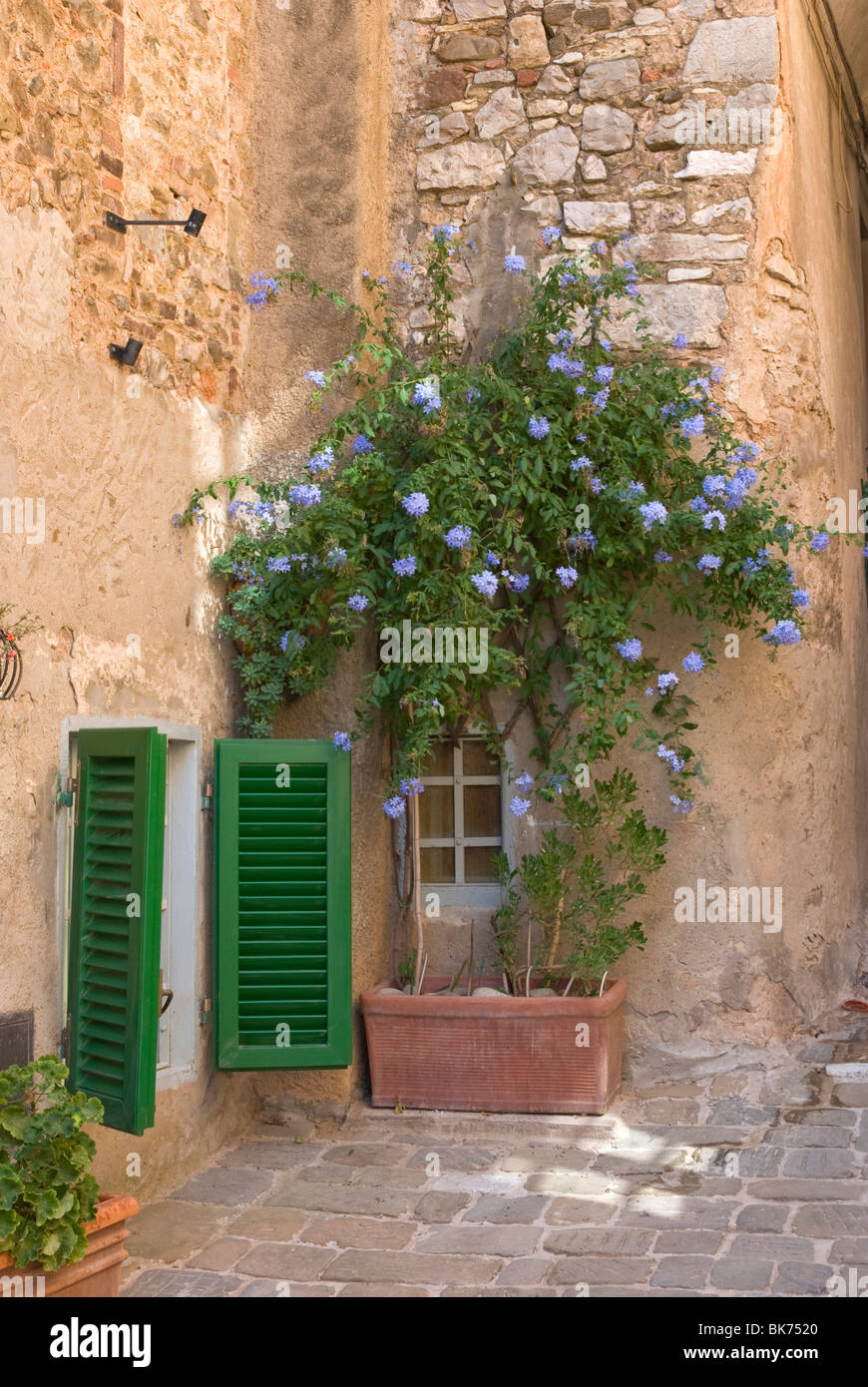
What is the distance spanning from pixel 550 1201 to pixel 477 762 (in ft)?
7.36

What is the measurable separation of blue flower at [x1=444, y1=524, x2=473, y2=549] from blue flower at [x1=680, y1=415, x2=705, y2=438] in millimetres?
1058

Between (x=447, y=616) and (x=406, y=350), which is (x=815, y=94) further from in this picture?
(x=447, y=616)

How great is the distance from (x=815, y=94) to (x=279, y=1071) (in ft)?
18.6

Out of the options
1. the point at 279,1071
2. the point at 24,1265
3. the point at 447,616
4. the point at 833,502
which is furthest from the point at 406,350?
the point at 24,1265

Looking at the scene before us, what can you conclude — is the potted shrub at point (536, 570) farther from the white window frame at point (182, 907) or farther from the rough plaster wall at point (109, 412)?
the white window frame at point (182, 907)

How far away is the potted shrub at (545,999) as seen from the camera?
18.5ft

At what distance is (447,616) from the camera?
5.71 metres

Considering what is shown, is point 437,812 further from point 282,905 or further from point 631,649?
point 631,649

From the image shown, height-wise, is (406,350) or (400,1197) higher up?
(406,350)

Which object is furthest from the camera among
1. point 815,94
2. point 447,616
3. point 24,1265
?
point 815,94

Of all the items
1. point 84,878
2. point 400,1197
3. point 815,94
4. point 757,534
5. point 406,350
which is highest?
point 815,94

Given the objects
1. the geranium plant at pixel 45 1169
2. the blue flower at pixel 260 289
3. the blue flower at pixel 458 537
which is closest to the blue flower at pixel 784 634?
the blue flower at pixel 458 537

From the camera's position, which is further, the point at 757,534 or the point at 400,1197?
the point at 757,534

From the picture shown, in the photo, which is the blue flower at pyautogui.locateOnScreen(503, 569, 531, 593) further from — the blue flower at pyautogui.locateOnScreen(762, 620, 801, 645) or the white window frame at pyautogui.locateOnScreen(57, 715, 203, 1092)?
the white window frame at pyautogui.locateOnScreen(57, 715, 203, 1092)
